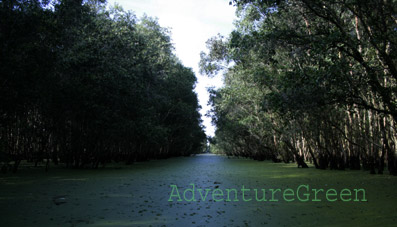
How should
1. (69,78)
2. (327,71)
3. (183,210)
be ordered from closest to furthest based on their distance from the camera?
(183,210) < (327,71) < (69,78)

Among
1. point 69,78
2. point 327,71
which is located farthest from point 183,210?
point 69,78

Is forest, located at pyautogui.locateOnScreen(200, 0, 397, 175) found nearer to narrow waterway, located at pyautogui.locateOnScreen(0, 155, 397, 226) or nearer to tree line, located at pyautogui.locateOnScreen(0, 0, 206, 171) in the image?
narrow waterway, located at pyautogui.locateOnScreen(0, 155, 397, 226)

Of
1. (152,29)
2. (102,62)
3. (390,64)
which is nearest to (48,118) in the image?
(102,62)

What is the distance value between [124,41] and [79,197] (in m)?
11.2

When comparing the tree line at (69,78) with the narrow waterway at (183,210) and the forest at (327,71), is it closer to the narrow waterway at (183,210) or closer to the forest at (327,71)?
the narrow waterway at (183,210)

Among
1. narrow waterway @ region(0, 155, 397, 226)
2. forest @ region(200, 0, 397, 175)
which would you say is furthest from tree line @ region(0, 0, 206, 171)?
forest @ region(200, 0, 397, 175)

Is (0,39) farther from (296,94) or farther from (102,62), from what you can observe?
(296,94)

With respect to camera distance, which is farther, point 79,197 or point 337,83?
point 337,83

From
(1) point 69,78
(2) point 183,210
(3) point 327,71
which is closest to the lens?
(2) point 183,210

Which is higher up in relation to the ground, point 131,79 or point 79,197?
point 131,79

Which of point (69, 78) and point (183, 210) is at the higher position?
point (69, 78)

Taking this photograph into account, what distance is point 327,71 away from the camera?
8.00m

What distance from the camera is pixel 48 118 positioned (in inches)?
563

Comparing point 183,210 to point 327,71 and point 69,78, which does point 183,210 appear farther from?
point 69,78
